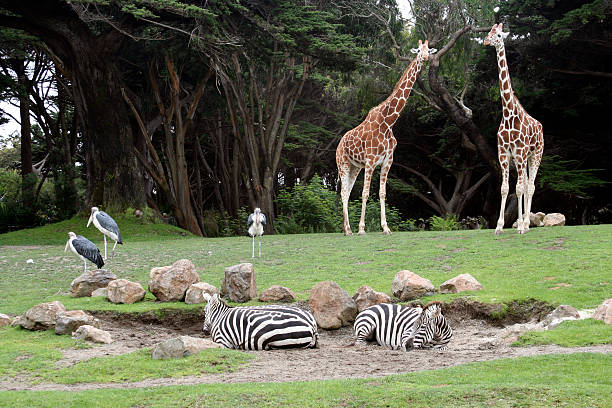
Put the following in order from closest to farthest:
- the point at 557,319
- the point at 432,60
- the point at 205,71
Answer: the point at 557,319 < the point at 432,60 < the point at 205,71

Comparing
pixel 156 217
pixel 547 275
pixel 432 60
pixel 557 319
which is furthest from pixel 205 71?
pixel 557 319

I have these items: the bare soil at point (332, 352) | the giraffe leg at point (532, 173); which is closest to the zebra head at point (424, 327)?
the bare soil at point (332, 352)

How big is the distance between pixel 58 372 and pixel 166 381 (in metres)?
1.36

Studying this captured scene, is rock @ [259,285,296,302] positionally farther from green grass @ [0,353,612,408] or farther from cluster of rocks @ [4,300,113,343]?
green grass @ [0,353,612,408]

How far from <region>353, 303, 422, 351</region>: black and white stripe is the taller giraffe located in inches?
371

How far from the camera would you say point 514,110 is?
16.7 m

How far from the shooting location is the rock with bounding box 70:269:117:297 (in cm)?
1153

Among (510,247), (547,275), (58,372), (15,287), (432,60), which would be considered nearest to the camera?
(58,372)

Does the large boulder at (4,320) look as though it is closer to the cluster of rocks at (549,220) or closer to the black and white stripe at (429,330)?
the black and white stripe at (429,330)

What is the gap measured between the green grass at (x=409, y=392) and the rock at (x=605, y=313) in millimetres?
1667

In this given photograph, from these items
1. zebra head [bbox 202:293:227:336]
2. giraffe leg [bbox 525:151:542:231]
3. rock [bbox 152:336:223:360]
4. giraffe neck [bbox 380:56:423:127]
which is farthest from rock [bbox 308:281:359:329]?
giraffe neck [bbox 380:56:423:127]

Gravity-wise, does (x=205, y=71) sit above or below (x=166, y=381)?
above

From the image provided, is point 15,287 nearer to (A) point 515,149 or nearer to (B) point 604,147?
(A) point 515,149

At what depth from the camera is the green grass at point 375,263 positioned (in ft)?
35.6
